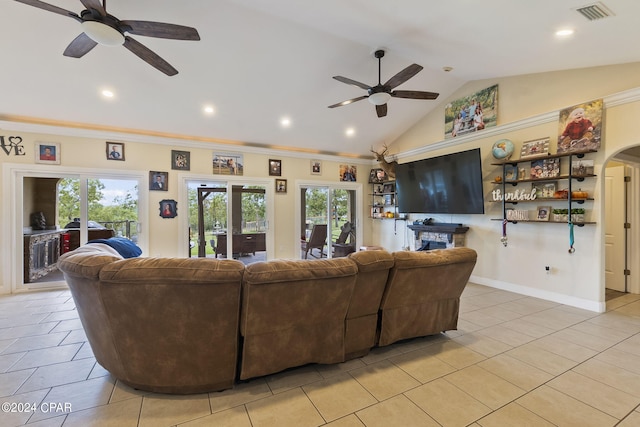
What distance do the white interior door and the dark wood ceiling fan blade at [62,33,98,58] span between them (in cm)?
710

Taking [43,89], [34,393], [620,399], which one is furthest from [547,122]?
[43,89]

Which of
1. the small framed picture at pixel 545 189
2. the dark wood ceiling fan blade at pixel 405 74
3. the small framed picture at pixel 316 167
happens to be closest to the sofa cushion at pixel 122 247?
the dark wood ceiling fan blade at pixel 405 74

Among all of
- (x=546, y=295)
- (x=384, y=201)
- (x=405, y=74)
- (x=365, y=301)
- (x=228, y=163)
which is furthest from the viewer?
(x=384, y=201)

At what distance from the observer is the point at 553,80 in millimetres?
3889

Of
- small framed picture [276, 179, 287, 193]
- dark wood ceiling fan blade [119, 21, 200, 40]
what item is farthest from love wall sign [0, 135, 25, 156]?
small framed picture [276, 179, 287, 193]

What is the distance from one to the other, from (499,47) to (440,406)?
3.71 metres

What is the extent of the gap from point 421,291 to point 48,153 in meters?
5.80

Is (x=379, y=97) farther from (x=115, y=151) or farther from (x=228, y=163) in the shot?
(x=115, y=151)

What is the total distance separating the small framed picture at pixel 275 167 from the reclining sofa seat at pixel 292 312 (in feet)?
14.1

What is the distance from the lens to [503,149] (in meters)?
4.29

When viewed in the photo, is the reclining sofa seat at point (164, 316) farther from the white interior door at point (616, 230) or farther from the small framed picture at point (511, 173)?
the white interior door at point (616, 230)

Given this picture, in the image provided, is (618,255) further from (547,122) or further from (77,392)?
(77,392)

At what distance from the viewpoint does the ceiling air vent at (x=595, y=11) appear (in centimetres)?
222

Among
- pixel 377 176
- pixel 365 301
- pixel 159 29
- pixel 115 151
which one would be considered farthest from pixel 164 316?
pixel 377 176
